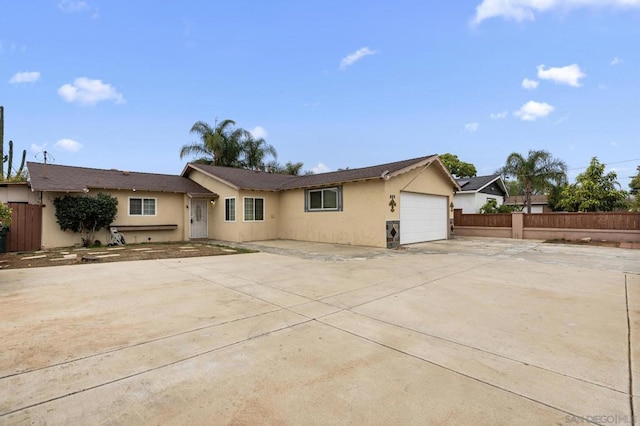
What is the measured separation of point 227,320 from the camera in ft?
13.8

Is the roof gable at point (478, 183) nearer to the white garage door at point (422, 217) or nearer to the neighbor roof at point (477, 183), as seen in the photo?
the neighbor roof at point (477, 183)

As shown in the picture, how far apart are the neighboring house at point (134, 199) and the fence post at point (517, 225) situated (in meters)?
15.9

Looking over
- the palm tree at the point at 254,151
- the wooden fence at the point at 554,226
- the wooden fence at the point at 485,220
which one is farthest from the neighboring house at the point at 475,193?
the palm tree at the point at 254,151

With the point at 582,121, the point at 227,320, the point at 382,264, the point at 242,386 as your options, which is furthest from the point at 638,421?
the point at 582,121

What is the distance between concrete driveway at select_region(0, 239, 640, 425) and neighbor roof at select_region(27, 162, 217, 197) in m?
7.34

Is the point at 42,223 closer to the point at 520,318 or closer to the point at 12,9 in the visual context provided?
the point at 12,9

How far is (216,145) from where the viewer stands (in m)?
24.9

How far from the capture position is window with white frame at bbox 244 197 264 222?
15164 mm

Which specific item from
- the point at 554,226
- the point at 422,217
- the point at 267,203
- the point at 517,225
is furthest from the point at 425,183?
the point at 267,203

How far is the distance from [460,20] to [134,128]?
20833 mm

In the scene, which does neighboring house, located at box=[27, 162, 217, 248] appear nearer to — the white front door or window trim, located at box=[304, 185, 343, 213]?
the white front door

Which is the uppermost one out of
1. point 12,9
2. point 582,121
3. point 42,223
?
point 12,9

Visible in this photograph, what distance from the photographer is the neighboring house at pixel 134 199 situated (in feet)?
41.1

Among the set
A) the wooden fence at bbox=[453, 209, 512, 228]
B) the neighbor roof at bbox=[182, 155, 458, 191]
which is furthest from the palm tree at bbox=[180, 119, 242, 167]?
the wooden fence at bbox=[453, 209, 512, 228]
